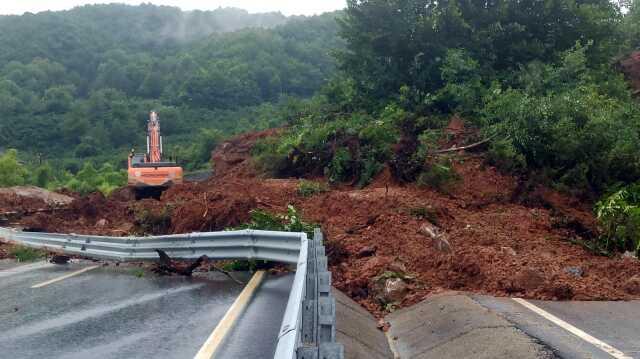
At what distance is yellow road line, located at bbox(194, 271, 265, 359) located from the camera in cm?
715

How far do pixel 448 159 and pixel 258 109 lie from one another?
7694 centimetres

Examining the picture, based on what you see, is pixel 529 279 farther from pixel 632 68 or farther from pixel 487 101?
pixel 632 68

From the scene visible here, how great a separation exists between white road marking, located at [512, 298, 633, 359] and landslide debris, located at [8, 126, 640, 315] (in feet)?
1.77

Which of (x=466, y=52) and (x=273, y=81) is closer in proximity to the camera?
(x=466, y=52)

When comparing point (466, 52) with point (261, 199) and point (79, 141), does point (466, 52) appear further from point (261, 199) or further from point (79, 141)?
point (79, 141)

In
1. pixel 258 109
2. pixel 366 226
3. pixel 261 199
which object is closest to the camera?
pixel 366 226

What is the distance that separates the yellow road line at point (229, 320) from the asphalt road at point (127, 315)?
0.08 m

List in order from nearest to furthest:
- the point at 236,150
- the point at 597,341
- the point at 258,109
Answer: the point at 597,341
the point at 236,150
the point at 258,109

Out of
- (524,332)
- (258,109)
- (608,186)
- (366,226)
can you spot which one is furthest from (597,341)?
(258,109)

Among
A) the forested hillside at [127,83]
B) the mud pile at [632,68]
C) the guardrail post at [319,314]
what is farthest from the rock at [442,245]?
the forested hillside at [127,83]

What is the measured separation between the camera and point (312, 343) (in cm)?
581

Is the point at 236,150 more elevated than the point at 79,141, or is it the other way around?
the point at 236,150

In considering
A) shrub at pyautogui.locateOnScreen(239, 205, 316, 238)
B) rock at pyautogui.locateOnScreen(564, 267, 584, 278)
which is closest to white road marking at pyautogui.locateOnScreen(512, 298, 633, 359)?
rock at pyautogui.locateOnScreen(564, 267, 584, 278)

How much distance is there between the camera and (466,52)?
820 inches
